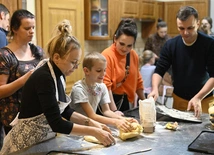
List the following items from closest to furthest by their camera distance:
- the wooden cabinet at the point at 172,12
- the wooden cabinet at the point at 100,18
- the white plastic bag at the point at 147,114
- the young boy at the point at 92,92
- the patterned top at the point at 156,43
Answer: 1. the white plastic bag at the point at 147,114
2. the young boy at the point at 92,92
3. the wooden cabinet at the point at 100,18
4. the patterned top at the point at 156,43
5. the wooden cabinet at the point at 172,12

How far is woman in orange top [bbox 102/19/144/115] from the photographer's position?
2.00 meters

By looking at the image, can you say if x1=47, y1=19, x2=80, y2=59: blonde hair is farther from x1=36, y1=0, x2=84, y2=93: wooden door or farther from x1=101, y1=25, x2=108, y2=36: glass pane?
x1=101, y1=25, x2=108, y2=36: glass pane

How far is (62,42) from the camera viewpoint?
1411 mm

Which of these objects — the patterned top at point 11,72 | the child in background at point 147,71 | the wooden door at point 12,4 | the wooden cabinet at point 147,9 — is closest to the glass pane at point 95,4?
the child in background at point 147,71

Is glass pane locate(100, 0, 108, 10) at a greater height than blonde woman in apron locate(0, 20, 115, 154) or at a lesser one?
greater

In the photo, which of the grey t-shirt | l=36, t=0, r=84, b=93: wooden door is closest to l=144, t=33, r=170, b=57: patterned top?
l=36, t=0, r=84, b=93: wooden door

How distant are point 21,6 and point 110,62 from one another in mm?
1390

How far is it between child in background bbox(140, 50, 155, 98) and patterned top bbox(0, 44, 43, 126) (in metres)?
2.11

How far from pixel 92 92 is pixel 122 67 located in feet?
1.31

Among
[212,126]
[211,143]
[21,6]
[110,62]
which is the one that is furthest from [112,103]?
[21,6]

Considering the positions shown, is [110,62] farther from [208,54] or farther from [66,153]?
[66,153]

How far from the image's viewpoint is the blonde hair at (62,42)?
55.1 inches

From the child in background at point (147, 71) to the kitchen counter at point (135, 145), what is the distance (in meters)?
2.16

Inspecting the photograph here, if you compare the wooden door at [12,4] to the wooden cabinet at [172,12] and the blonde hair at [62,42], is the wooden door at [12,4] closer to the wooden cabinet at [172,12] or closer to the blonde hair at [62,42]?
the blonde hair at [62,42]
